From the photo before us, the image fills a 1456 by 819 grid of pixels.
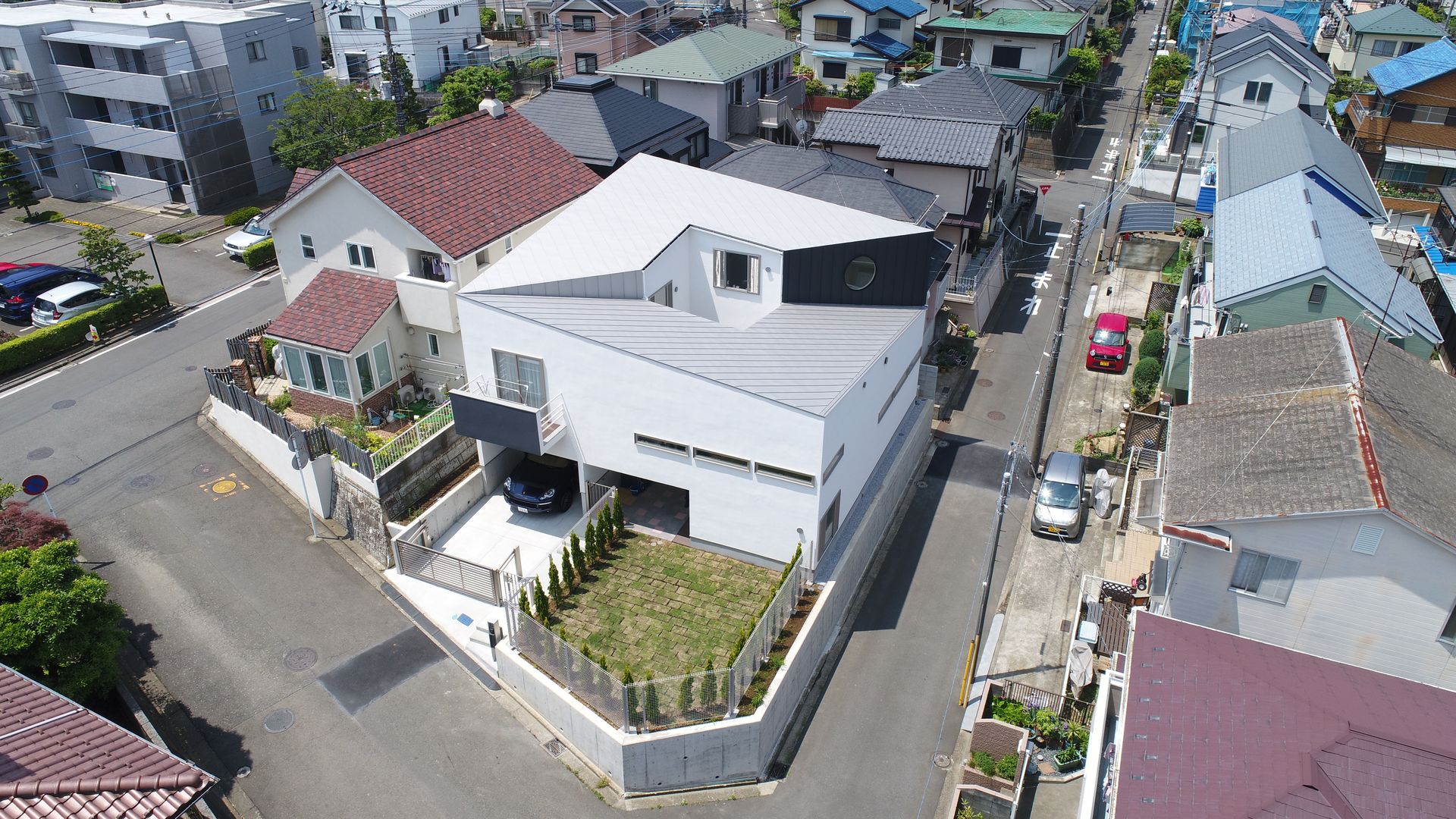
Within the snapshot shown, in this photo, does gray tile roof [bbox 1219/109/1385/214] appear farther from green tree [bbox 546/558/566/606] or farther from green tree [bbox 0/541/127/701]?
green tree [bbox 0/541/127/701]

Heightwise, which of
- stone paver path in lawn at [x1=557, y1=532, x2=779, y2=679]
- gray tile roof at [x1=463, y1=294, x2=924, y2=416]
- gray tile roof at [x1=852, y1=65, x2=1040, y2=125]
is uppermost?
gray tile roof at [x1=852, y1=65, x2=1040, y2=125]

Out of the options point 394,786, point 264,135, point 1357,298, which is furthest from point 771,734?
point 264,135

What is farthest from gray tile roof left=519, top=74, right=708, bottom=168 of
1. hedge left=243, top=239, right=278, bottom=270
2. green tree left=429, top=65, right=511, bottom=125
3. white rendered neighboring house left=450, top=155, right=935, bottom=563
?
Answer: green tree left=429, top=65, right=511, bottom=125

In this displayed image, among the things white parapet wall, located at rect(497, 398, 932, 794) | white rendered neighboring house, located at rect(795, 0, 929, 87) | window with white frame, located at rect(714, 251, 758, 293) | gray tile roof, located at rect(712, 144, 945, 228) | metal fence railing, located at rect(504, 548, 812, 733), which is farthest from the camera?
white rendered neighboring house, located at rect(795, 0, 929, 87)

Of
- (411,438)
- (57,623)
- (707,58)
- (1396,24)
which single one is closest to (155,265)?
(411,438)

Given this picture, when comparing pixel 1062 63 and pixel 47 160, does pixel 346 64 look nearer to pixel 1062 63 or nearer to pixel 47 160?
pixel 47 160

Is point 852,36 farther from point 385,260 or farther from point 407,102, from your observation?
point 385,260
